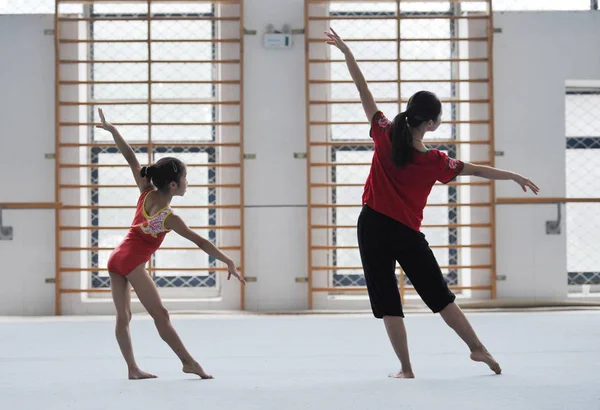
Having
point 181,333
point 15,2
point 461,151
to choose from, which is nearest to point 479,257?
point 461,151

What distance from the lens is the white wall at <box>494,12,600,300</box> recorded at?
6.11 metres

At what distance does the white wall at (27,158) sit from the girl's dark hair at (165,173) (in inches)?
126

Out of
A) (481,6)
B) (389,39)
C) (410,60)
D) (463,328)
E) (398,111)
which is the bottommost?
(463,328)

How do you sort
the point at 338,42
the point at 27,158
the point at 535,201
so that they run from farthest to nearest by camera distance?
the point at 535,201
the point at 27,158
the point at 338,42

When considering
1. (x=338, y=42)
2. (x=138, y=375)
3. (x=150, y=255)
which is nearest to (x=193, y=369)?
(x=138, y=375)

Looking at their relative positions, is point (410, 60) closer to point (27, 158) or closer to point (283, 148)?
point (283, 148)

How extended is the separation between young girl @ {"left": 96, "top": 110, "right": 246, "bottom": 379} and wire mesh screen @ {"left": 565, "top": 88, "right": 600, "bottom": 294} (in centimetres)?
426

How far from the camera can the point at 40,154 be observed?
5.99m

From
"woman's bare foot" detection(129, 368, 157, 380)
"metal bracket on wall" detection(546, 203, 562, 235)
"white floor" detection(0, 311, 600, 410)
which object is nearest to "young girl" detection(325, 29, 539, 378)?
"white floor" detection(0, 311, 600, 410)

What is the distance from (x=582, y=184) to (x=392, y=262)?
403 centimetres

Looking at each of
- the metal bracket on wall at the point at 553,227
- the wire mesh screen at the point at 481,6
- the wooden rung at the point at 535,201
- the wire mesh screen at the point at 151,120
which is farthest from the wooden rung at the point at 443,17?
the metal bracket on wall at the point at 553,227

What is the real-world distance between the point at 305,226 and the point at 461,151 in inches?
57.4

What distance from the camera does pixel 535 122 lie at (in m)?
6.16

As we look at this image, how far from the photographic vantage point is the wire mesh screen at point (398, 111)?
6078mm
